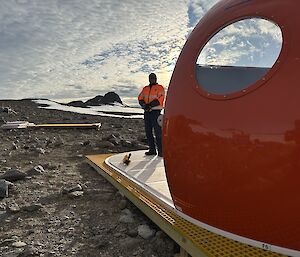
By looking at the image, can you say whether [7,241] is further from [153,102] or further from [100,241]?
[153,102]

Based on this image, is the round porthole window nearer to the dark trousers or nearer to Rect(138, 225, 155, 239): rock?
Rect(138, 225, 155, 239): rock

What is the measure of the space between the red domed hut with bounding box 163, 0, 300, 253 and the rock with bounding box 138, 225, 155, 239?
0.71 meters

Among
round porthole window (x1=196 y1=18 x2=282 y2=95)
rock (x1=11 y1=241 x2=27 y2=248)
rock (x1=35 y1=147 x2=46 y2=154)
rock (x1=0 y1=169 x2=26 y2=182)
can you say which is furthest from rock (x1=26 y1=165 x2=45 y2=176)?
round porthole window (x1=196 y1=18 x2=282 y2=95)

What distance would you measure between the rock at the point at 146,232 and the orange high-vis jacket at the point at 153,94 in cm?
A: 343

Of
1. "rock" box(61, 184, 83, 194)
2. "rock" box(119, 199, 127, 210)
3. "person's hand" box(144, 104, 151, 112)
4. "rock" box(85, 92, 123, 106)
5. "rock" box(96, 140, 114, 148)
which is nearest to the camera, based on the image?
"rock" box(119, 199, 127, 210)

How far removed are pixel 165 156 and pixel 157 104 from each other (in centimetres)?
343

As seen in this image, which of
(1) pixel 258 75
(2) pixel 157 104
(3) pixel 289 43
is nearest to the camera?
(3) pixel 289 43

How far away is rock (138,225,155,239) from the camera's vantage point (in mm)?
4102

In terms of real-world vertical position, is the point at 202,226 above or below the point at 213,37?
below

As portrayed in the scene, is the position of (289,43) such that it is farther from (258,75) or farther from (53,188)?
(53,188)

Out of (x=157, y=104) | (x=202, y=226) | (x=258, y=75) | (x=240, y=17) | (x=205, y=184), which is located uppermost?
(x=240, y=17)

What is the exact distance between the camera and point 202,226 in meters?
3.50

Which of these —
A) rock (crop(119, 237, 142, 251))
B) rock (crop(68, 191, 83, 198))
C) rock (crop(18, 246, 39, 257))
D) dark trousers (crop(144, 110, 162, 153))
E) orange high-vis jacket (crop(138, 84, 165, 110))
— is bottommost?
rock (crop(18, 246, 39, 257))

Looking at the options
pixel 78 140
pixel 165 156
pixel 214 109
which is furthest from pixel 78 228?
pixel 78 140
